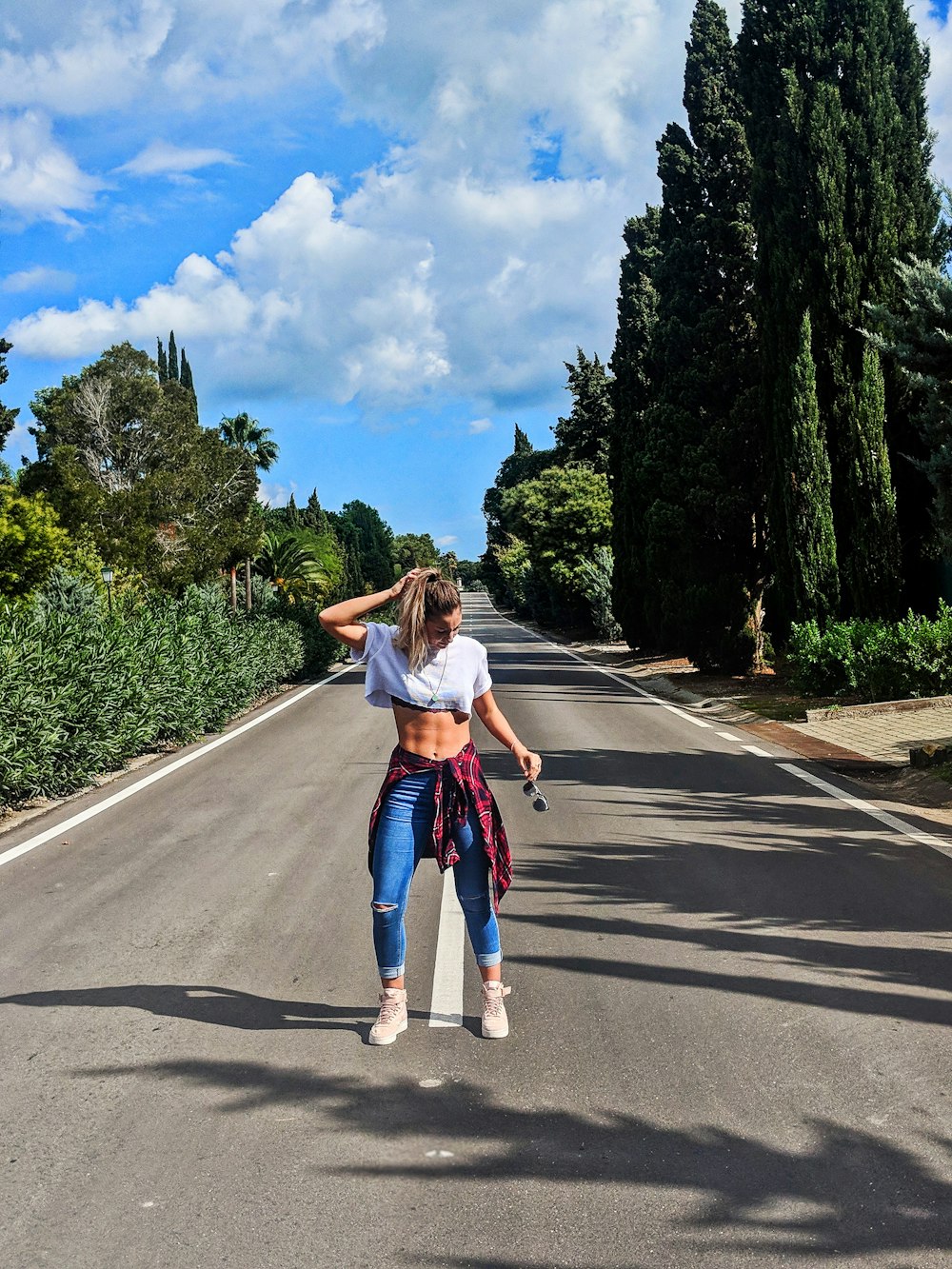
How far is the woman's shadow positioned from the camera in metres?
5.07

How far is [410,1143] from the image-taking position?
389 centimetres

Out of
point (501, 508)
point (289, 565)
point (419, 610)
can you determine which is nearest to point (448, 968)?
point (419, 610)

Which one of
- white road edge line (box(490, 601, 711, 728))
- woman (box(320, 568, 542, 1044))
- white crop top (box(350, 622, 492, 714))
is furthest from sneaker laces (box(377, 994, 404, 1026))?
white road edge line (box(490, 601, 711, 728))

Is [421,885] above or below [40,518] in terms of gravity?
below

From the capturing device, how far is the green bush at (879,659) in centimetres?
1845

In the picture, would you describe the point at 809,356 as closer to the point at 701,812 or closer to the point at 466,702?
the point at 701,812

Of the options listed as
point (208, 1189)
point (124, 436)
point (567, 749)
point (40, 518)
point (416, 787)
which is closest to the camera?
point (208, 1189)

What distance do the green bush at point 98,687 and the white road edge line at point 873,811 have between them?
7143 millimetres

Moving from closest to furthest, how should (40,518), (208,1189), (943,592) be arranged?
(208,1189) < (943,592) < (40,518)

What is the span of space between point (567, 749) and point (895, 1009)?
10.0 m

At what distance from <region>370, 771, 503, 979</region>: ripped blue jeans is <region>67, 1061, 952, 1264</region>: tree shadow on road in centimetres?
60

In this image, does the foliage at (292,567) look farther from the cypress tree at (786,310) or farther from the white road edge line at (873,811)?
the white road edge line at (873,811)

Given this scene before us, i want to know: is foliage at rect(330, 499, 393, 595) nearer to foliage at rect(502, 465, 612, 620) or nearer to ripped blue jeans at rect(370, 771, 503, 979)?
foliage at rect(502, 465, 612, 620)

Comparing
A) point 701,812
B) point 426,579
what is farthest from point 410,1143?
point 701,812
